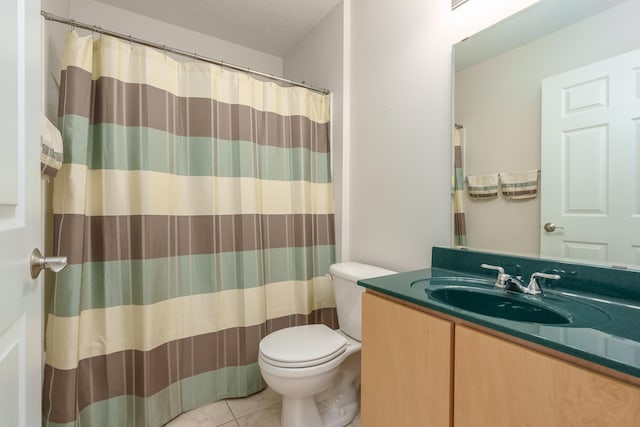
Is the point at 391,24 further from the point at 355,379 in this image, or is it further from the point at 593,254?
the point at 355,379

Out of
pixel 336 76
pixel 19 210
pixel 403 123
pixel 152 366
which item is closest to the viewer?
pixel 19 210

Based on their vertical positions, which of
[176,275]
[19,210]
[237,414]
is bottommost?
[237,414]

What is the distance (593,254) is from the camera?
3.00 feet

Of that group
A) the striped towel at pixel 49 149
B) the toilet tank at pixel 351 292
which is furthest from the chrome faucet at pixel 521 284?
the striped towel at pixel 49 149

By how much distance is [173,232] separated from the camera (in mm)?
1441

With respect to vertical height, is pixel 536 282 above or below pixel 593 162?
below

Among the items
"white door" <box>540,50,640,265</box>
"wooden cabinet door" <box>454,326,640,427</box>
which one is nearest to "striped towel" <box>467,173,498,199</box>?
"white door" <box>540,50,640,265</box>

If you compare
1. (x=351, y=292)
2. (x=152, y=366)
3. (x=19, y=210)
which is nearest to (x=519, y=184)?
(x=351, y=292)

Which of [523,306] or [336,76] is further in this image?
[336,76]

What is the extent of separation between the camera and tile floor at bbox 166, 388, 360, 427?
56.1 inches

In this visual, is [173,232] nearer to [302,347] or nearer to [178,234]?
[178,234]

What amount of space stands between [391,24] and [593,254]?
1.41 metres

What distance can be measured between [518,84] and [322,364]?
1427 mm

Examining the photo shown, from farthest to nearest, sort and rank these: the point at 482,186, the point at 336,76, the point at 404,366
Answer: the point at 336,76 → the point at 482,186 → the point at 404,366
